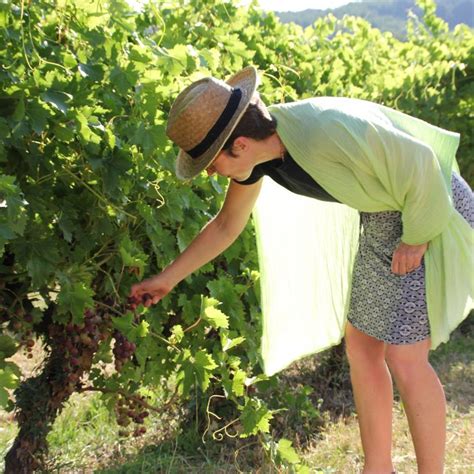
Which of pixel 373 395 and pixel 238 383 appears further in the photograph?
pixel 373 395

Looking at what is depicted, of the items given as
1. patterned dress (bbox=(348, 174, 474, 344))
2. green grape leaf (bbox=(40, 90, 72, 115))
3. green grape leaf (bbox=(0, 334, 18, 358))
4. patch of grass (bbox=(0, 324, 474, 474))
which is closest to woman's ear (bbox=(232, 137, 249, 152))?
green grape leaf (bbox=(40, 90, 72, 115))

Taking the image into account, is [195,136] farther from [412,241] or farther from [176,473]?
[176,473]

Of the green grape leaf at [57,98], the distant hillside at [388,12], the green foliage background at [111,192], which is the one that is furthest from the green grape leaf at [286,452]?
the distant hillside at [388,12]

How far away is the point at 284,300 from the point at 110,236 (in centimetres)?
93

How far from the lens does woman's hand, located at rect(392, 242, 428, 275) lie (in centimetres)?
320

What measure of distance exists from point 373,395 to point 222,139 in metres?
1.24

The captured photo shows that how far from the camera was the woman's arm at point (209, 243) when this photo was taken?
124 inches

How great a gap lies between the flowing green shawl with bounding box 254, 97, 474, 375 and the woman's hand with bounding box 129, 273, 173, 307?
0.58 m

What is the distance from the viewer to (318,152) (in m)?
2.98

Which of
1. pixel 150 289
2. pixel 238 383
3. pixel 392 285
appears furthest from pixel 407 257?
pixel 150 289

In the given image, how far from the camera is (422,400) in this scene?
325 centimetres

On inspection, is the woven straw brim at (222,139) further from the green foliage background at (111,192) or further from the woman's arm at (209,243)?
the woman's arm at (209,243)

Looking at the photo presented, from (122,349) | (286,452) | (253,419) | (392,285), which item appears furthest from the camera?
(286,452)

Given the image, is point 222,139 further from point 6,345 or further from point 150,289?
point 6,345
